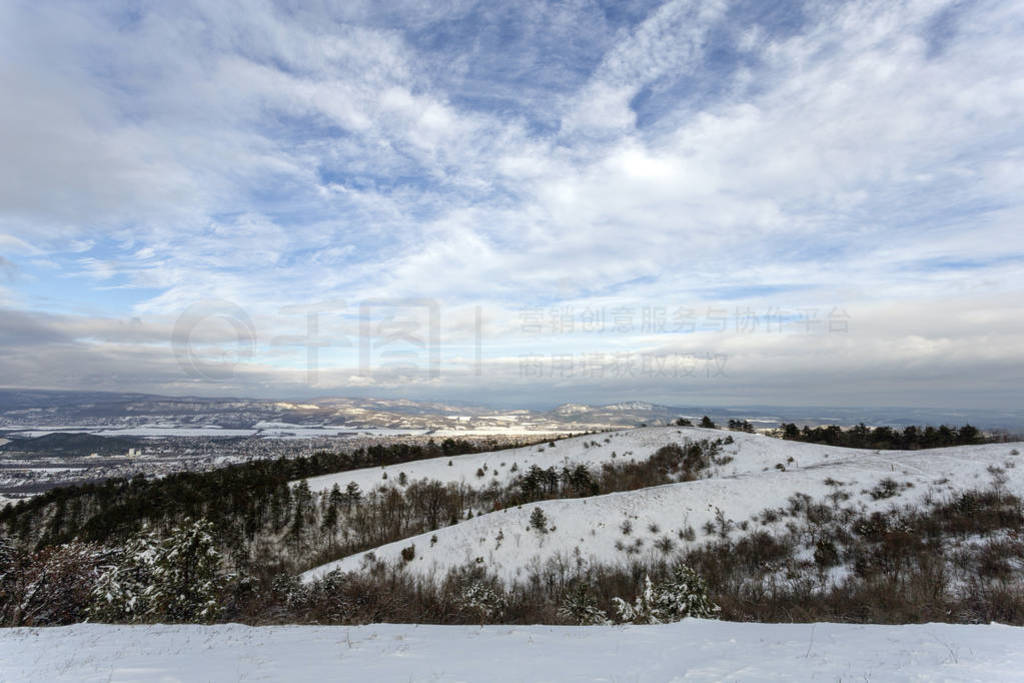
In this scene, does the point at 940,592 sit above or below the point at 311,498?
above

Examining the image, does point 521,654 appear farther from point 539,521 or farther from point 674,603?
point 539,521

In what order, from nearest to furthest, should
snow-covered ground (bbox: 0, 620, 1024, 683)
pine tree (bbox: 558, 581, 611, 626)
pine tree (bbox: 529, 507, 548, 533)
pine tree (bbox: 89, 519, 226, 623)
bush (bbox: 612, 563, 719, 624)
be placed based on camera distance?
snow-covered ground (bbox: 0, 620, 1024, 683) → bush (bbox: 612, 563, 719, 624) → pine tree (bbox: 89, 519, 226, 623) → pine tree (bbox: 558, 581, 611, 626) → pine tree (bbox: 529, 507, 548, 533)

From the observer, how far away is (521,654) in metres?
10.1

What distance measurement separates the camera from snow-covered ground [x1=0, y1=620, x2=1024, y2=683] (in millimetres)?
7887

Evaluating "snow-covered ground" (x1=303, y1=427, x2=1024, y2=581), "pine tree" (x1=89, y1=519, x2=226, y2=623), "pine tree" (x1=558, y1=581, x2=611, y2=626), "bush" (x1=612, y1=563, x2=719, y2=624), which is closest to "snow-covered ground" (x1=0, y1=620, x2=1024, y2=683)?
"bush" (x1=612, y1=563, x2=719, y2=624)

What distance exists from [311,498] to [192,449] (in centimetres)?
13582

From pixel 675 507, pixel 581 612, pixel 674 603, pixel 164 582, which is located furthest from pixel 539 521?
pixel 164 582

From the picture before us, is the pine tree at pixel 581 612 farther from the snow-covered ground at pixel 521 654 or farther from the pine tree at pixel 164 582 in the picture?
the pine tree at pixel 164 582

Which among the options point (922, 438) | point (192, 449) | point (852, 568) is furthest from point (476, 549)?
point (192, 449)

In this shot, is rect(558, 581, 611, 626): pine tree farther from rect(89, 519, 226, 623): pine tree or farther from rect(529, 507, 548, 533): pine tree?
rect(89, 519, 226, 623): pine tree

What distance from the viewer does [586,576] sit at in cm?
2516

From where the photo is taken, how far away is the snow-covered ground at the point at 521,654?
25.9ft

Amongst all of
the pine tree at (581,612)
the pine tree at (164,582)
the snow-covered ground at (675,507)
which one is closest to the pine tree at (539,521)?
the snow-covered ground at (675,507)

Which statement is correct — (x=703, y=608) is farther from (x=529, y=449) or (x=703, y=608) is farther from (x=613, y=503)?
(x=529, y=449)
